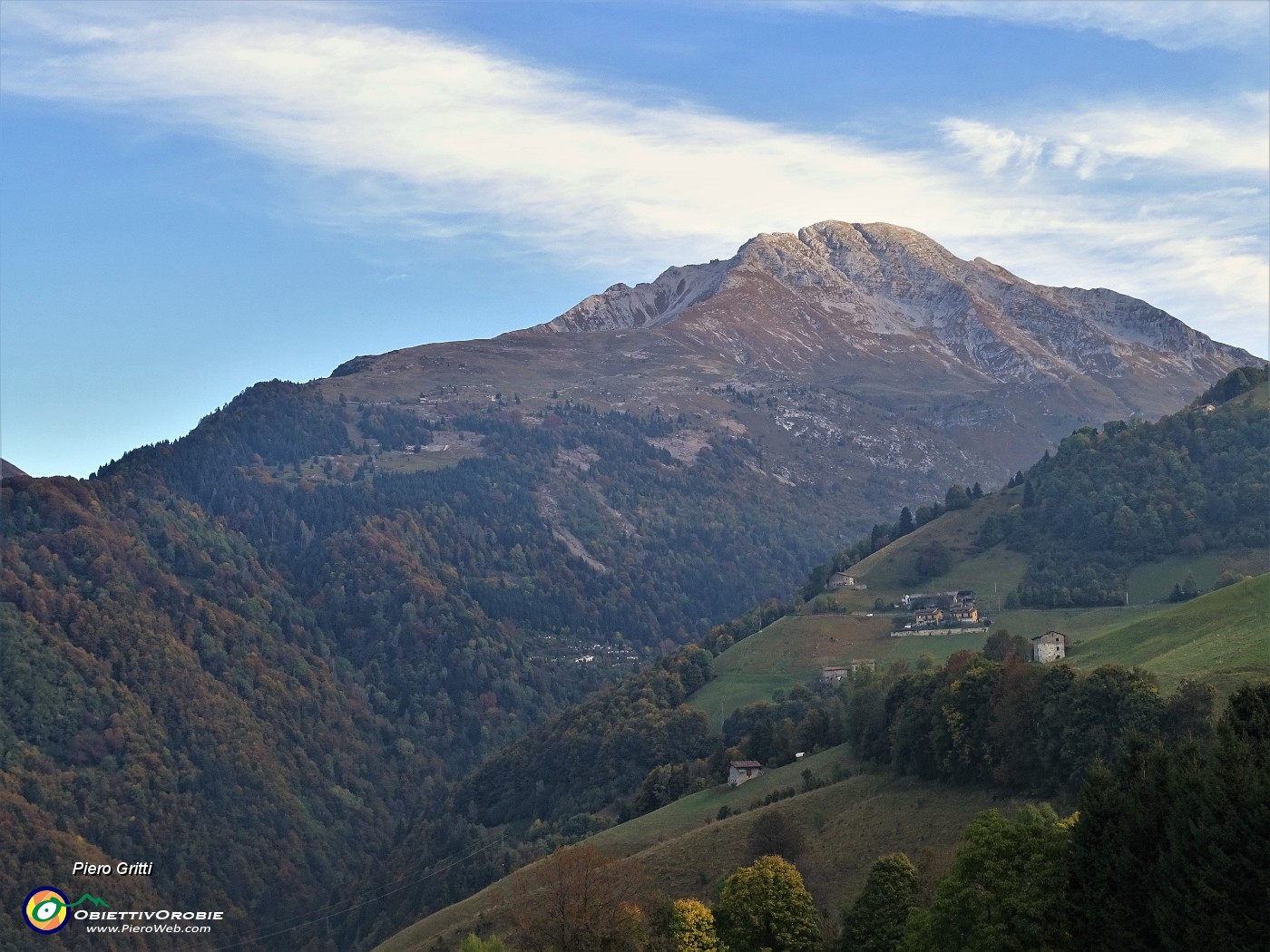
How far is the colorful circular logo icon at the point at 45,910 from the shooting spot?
419 feet

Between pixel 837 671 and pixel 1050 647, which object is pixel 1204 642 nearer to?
pixel 1050 647

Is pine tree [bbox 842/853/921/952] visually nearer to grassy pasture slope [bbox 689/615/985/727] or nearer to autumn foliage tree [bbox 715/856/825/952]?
autumn foliage tree [bbox 715/856/825/952]

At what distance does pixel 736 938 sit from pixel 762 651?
4502 inches

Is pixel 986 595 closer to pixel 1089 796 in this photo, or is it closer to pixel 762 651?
pixel 762 651

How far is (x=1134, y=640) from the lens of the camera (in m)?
103

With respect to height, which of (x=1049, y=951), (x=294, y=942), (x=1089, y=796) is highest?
(x=1089, y=796)

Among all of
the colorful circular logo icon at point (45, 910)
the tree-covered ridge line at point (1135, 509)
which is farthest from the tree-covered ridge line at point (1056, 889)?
the tree-covered ridge line at point (1135, 509)

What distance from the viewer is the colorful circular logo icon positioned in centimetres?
12775

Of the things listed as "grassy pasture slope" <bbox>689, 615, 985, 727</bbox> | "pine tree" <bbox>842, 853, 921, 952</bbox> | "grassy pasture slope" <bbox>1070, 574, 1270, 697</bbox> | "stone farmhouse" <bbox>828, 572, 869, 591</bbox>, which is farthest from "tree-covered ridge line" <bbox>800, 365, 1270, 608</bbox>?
"pine tree" <bbox>842, 853, 921, 952</bbox>

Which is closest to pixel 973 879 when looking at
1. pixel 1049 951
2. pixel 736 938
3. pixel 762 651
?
pixel 1049 951

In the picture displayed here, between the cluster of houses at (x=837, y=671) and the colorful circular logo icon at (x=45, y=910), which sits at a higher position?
the cluster of houses at (x=837, y=671)

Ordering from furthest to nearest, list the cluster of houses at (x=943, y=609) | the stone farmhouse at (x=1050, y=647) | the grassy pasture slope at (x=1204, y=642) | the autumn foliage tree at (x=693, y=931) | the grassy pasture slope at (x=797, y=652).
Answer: the cluster of houses at (x=943, y=609) < the grassy pasture slope at (x=797, y=652) < the stone farmhouse at (x=1050, y=647) < the grassy pasture slope at (x=1204, y=642) < the autumn foliage tree at (x=693, y=931)

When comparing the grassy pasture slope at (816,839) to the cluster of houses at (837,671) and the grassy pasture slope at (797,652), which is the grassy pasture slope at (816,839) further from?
the grassy pasture slope at (797,652)

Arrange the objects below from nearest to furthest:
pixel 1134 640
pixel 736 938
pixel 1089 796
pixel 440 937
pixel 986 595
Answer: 1. pixel 1089 796
2. pixel 736 938
3. pixel 440 937
4. pixel 1134 640
5. pixel 986 595
